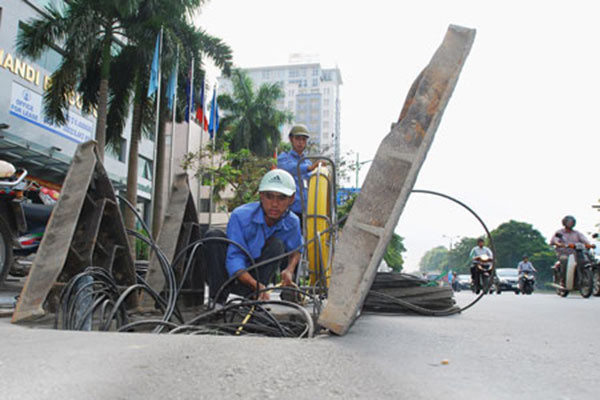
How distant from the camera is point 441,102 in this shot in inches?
106

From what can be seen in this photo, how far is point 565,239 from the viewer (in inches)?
443

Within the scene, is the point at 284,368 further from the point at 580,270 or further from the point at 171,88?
the point at 171,88

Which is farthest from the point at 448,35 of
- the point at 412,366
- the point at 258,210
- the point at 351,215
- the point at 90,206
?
the point at 90,206

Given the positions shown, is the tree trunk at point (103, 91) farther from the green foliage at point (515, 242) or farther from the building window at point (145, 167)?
the green foliage at point (515, 242)

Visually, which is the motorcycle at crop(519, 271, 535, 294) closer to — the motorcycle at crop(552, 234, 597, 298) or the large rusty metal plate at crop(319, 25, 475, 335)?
the motorcycle at crop(552, 234, 597, 298)

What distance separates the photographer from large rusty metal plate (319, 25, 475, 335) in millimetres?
2539

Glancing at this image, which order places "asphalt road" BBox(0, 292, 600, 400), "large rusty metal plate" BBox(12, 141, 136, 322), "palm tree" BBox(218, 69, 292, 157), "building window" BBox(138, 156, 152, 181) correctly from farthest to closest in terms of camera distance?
"palm tree" BBox(218, 69, 292, 157) → "building window" BBox(138, 156, 152, 181) → "large rusty metal plate" BBox(12, 141, 136, 322) → "asphalt road" BBox(0, 292, 600, 400)

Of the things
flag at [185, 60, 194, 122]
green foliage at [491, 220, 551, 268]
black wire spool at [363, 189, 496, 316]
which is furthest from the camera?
green foliage at [491, 220, 551, 268]

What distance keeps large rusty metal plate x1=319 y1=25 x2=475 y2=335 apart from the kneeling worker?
151 cm

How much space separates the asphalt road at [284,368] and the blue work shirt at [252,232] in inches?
67.7

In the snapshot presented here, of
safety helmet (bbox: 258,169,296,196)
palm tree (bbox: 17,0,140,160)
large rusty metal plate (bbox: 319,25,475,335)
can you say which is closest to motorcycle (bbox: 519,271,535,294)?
palm tree (bbox: 17,0,140,160)

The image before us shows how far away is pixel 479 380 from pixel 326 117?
126451 millimetres

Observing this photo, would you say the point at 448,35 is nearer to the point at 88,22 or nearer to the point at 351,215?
the point at 351,215

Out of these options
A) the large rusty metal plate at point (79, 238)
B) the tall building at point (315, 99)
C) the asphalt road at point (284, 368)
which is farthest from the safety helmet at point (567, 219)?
the tall building at point (315, 99)
